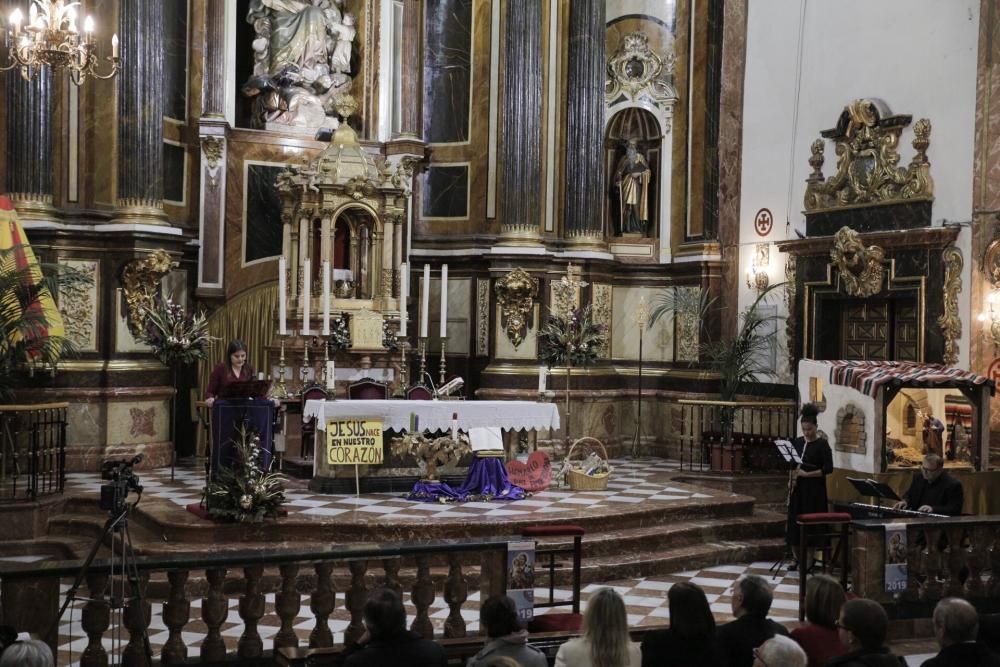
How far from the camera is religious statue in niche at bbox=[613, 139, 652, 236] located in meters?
18.1

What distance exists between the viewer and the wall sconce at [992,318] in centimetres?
1239

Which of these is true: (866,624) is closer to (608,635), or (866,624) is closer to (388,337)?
(608,635)

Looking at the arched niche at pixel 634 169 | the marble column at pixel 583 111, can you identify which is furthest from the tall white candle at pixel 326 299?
the arched niche at pixel 634 169

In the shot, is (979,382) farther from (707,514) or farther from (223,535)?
(223,535)

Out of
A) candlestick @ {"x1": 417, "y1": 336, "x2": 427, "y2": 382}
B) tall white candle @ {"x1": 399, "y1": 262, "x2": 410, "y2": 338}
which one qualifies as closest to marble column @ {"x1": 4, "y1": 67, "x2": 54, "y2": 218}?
tall white candle @ {"x1": 399, "y1": 262, "x2": 410, "y2": 338}

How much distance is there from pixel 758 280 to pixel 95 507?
9.81 meters

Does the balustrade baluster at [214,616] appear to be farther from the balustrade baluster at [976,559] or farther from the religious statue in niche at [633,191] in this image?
the religious statue in niche at [633,191]

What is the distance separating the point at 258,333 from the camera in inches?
645

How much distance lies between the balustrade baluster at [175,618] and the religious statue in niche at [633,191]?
12.9 m

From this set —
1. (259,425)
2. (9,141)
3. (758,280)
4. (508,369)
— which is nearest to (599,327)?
(508,369)

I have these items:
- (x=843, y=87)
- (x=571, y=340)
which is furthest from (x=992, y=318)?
(x=571, y=340)

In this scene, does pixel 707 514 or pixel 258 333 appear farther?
pixel 258 333

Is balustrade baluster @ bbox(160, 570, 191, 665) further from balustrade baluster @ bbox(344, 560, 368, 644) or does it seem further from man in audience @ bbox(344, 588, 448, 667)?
man in audience @ bbox(344, 588, 448, 667)

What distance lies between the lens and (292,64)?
56.0 feet
